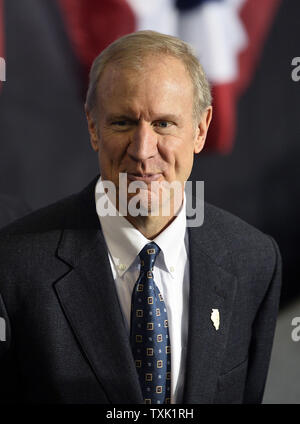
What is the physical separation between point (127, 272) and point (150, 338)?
0.42 ft

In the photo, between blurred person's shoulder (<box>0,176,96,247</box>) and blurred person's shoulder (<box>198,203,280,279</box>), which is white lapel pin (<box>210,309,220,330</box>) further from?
blurred person's shoulder (<box>0,176,96,247</box>)

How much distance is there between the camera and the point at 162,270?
106 centimetres

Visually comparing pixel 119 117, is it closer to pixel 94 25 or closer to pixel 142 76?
pixel 142 76

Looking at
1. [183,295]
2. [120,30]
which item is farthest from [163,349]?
[120,30]

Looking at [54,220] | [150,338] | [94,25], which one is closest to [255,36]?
[94,25]

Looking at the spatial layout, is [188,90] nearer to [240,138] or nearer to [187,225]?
[187,225]

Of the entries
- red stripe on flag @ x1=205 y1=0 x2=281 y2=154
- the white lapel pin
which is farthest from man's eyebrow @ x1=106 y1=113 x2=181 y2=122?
red stripe on flag @ x1=205 y1=0 x2=281 y2=154

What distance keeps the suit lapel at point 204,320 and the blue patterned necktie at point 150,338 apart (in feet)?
0.17

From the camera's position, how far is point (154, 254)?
1.04 meters

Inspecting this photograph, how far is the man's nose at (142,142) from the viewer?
94 centimetres

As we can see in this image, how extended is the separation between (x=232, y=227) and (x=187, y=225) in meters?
0.11

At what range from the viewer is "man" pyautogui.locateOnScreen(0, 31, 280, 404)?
95 centimetres

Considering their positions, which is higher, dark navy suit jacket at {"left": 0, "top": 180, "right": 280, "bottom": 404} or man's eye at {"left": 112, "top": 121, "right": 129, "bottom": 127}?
man's eye at {"left": 112, "top": 121, "right": 129, "bottom": 127}

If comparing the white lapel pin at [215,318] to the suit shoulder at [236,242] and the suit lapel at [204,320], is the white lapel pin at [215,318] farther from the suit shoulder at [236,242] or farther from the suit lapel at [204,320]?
the suit shoulder at [236,242]
